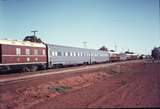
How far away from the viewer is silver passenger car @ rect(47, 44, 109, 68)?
118 feet

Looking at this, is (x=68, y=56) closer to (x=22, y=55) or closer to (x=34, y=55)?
(x=34, y=55)

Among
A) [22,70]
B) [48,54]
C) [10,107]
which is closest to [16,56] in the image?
[22,70]

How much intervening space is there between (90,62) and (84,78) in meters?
29.7

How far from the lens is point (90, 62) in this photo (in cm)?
5528

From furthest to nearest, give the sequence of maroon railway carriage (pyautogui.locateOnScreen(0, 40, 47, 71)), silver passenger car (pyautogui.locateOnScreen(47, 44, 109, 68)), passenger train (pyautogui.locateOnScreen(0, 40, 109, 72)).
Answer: silver passenger car (pyautogui.locateOnScreen(47, 44, 109, 68)) < passenger train (pyautogui.locateOnScreen(0, 40, 109, 72)) < maroon railway carriage (pyautogui.locateOnScreen(0, 40, 47, 71))

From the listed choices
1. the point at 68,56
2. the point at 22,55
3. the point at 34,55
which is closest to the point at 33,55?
the point at 34,55

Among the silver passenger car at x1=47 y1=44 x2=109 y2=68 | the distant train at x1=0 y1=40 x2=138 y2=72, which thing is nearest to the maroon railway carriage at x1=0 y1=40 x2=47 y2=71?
the distant train at x1=0 y1=40 x2=138 y2=72

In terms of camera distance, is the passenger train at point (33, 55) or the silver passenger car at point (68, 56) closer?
the passenger train at point (33, 55)

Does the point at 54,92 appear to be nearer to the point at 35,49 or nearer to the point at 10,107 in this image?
the point at 10,107

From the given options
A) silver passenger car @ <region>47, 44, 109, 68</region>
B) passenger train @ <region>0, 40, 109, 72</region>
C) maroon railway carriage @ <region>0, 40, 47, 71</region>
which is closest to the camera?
maroon railway carriage @ <region>0, 40, 47, 71</region>

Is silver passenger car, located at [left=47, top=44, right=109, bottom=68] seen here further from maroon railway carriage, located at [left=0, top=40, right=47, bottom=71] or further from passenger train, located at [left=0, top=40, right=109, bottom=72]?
maroon railway carriage, located at [left=0, top=40, right=47, bottom=71]

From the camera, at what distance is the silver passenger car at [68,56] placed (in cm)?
3594

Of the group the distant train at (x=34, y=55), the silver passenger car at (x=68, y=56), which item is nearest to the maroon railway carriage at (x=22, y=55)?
the distant train at (x=34, y=55)

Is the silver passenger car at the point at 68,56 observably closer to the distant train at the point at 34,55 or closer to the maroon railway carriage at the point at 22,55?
the distant train at the point at 34,55
